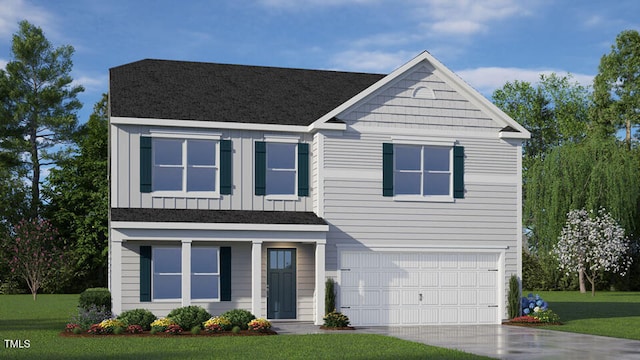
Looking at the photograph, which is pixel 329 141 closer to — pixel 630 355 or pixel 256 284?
pixel 256 284

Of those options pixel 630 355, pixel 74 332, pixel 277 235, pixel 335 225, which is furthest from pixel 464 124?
pixel 74 332

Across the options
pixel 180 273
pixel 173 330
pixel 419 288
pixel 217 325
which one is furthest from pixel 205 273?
pixel 419 288

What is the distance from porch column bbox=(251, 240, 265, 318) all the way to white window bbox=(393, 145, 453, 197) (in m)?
4.98

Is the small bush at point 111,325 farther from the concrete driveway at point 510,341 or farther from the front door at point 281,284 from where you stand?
the front door at point 281,284

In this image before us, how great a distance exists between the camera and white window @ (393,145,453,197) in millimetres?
26750

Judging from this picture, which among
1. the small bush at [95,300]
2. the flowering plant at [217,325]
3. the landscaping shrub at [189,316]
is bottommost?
the flowering plant at [217,325]

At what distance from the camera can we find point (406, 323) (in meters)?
26.2

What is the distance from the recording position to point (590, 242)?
156ft

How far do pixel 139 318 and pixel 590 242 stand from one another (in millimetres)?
32151

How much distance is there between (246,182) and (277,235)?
6.95 feet

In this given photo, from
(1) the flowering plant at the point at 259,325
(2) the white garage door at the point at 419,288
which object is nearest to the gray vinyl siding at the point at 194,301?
(1) the flowering plant at the point at 259,325

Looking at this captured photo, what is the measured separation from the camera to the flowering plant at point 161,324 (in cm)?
2206

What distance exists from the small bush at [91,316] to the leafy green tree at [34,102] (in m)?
31.3

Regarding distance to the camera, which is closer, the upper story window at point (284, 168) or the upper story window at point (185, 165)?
the upper story window at point (185, 165)
